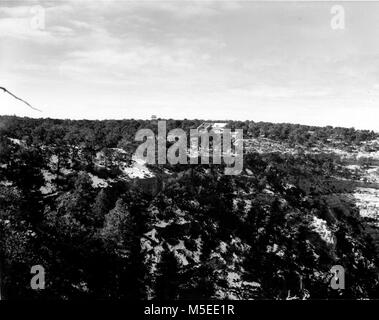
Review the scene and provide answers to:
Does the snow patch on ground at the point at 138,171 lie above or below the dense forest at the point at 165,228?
above

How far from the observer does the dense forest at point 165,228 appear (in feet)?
76.4

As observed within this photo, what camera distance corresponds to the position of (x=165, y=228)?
98.2 feet

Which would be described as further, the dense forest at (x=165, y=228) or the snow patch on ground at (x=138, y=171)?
the snow patch on ground at (x=138, y=171)

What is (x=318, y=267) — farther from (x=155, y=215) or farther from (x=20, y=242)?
(x=20, y=242)

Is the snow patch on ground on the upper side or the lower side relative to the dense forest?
upper

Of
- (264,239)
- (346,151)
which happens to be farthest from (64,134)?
(346,151)

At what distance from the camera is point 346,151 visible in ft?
189

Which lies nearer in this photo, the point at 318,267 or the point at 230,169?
the point at 318,267

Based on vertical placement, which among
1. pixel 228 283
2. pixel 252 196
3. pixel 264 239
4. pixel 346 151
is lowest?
pixel 228 283

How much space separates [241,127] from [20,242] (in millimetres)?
47270

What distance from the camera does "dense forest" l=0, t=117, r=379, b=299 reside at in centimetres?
2328

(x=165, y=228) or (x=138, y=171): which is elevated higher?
(x=138, y=171)

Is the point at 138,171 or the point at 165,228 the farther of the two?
the point at 138,171

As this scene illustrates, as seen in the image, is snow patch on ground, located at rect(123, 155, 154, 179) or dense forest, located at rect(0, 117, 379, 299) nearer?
dense forest, located at rect(0, 117, 379, 299)
